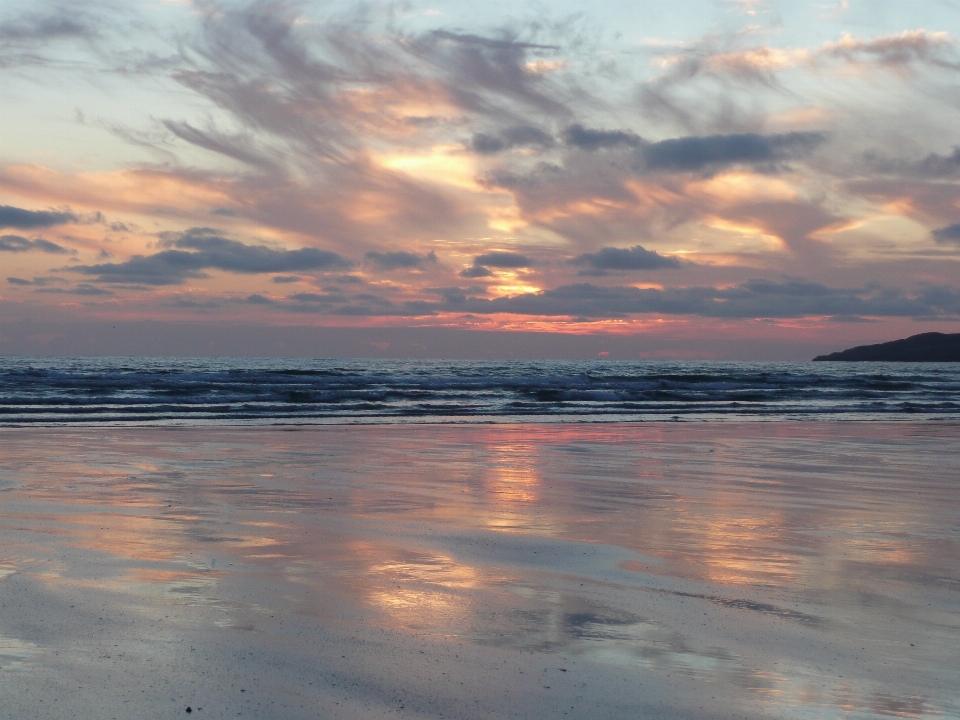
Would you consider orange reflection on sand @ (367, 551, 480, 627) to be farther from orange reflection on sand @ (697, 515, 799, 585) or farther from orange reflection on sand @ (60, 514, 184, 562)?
orange reflection on sand @ (697, 515, 799, 585)

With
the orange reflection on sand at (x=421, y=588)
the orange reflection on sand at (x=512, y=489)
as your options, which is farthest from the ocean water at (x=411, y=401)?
the orange reflection on sand at (x=421, y=588)

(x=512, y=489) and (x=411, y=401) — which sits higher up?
(x=411, y=401)

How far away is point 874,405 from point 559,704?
33.9 metres

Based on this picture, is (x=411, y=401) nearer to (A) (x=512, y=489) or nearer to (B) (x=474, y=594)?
(A) (x=512, y=489)

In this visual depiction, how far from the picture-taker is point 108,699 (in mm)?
3787

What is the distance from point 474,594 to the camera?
5.51 m

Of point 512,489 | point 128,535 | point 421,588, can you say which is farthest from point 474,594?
point 512,489

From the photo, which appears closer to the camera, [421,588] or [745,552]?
[421,588]

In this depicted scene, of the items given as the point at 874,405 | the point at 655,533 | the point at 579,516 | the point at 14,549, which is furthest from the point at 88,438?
the point at 874,405

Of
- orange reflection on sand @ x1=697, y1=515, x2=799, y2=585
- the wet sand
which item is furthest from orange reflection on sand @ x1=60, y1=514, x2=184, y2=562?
orange reflection on sand @ x1=697, y1=515, x2=799, y2=585

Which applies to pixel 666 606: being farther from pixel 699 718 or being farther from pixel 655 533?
pixel 655 533

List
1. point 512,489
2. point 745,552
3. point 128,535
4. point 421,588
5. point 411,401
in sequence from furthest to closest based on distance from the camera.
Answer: point 411,401 < point 512,489 < point 128,535 < point 745,552 < point 421,588

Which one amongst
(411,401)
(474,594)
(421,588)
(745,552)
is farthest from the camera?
(411,401)

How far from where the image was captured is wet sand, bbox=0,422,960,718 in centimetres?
392
